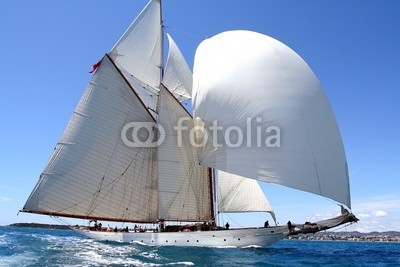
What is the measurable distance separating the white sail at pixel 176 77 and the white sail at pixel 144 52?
237 centimetres

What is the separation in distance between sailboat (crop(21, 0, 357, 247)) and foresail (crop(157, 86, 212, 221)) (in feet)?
0.31

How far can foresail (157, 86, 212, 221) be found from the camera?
1346 inches

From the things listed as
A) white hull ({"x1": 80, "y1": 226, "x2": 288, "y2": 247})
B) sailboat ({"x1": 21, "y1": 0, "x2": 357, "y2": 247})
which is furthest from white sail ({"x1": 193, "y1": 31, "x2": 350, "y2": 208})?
white hull ({"x1": 80, "y1": 226, "x2": 288, "y2": 247})

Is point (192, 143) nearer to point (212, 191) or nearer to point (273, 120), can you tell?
point (212, 191)

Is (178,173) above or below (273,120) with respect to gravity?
below

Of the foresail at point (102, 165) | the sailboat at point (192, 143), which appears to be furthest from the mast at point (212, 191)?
the foresail at point (102, 165)

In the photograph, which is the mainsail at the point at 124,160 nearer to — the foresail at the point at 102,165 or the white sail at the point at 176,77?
the foresail at the point at 102,165

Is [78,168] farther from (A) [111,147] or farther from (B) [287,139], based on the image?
(B) [287,139]

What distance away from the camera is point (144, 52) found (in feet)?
133

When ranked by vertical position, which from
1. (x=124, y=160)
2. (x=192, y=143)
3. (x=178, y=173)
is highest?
(x=192, y=143)

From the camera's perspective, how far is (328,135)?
25.8 m

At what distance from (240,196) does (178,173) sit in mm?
5910

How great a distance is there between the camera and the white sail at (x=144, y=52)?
39.2 metres

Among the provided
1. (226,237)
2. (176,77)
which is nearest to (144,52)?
(176,77)
